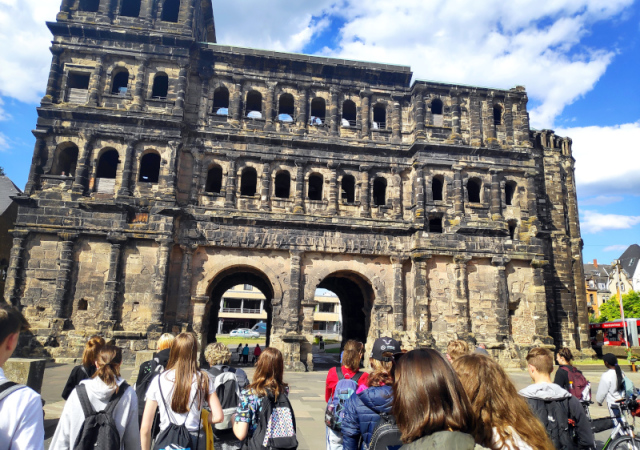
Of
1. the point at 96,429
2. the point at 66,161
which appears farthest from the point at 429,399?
the point at 66,161

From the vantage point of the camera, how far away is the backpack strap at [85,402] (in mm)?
3604

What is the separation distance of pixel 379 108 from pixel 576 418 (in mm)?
21220

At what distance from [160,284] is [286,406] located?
1582 cm

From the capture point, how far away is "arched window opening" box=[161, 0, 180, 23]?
22609 mm

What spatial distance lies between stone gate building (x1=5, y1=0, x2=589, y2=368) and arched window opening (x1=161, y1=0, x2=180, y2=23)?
0.07m

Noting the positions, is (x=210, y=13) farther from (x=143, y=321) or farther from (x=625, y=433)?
(x=625, y=433)

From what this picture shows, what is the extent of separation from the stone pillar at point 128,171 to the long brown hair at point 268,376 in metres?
17.4

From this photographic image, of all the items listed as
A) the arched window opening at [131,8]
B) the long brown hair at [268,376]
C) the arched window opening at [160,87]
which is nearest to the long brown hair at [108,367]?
the long brown hair at [268,376]

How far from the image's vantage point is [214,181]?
2248 cm

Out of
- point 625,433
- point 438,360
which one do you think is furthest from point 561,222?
point 438,360

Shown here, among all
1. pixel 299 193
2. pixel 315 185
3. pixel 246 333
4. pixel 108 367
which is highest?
pixel 315 185

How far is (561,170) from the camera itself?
84.4 ft

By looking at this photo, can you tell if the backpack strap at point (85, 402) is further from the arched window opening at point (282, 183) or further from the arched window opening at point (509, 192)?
the arched window opening at point (509, 192)

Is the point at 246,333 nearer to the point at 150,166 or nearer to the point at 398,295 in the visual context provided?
the point at 150,166
